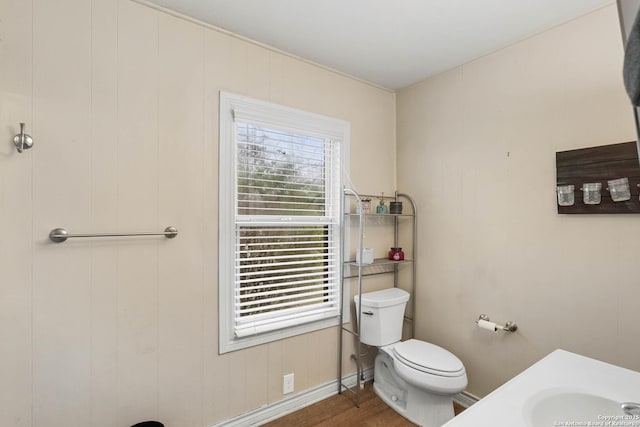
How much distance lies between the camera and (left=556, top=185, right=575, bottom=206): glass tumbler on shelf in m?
1.74

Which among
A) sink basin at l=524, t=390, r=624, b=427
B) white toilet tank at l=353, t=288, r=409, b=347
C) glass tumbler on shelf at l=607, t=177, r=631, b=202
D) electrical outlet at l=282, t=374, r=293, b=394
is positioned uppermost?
glass tumbler on shelf at l=607, t=177, r=631, b=202

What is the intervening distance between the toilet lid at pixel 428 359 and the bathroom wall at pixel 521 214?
0.95ft

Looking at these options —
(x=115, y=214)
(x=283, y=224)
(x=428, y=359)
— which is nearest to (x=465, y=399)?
(x=428, y=359)

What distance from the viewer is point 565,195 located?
176 cm

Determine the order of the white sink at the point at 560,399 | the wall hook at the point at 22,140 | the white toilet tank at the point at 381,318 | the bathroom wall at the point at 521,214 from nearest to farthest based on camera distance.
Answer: the white sink at the point at 560,399, the wall hook at the point at 22,140, the bathroom wall at the point at 521,214, the white toilet tank at the point at 381,318

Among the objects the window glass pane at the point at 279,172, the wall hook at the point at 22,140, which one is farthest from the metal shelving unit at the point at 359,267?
the wall hook at the point at 22,140

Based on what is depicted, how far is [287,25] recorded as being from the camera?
184 centimetres

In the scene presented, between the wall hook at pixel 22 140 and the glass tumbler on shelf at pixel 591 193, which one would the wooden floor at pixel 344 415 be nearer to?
the glass tumbler on shelf at pixel 591 193

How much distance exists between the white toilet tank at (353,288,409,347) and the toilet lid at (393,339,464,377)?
116 mm

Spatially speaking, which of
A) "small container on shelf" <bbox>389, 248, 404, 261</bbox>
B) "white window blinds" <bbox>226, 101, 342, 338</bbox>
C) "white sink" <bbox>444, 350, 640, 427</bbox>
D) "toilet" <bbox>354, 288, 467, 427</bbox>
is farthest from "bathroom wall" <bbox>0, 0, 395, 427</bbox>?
"white sink" <bbox>444, 350, 640, 427</bbox>

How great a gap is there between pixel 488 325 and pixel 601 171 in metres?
1.07

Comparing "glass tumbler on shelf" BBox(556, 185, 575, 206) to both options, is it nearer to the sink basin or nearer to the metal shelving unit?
the metal shelving unit

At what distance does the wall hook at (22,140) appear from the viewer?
4.47 ft

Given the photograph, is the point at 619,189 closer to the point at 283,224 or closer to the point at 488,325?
the point at 488,325
